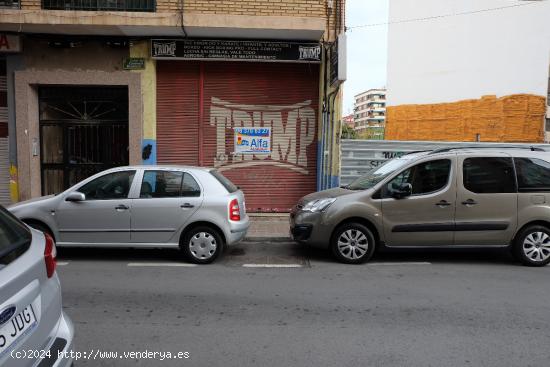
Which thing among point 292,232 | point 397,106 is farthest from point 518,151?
point 397,106

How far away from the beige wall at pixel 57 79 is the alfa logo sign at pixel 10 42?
348 millimetres

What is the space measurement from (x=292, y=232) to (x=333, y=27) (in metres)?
6.18

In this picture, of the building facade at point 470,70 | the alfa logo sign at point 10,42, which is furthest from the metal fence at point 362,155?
the building facade at point 470,70

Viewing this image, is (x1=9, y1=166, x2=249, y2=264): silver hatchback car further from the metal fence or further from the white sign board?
the metal fence

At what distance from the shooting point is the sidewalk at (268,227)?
8.59 metres

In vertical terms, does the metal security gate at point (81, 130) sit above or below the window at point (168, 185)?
above

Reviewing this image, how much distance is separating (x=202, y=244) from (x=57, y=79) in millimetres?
6802

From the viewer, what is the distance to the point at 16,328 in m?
2.12

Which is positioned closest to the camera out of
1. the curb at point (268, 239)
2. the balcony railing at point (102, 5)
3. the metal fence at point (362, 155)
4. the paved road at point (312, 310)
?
the paved road at point (312, 310)

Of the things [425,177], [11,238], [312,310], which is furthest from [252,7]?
[11,238]

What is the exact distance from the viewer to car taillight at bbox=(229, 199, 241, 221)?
6.72 metres

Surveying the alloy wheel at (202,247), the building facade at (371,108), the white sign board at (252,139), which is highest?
the building facade at (371,108)

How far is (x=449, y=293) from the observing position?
208 inches

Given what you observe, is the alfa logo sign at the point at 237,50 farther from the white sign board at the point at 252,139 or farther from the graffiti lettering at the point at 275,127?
the white sign board at the point at 252,139
